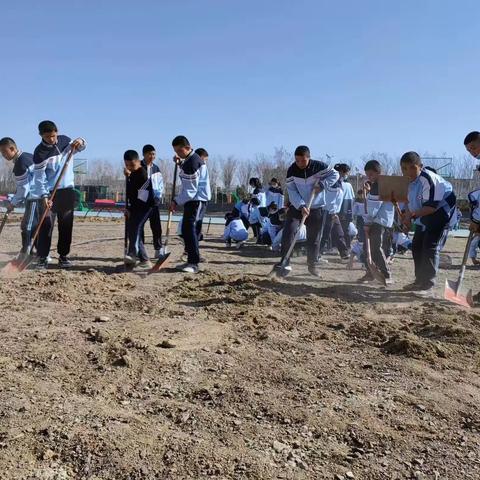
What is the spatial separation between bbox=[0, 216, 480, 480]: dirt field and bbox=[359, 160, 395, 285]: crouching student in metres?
1.52

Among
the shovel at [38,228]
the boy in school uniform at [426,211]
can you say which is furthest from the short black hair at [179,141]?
the boy in school uniform at [426,211]

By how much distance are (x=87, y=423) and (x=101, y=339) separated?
1.17 m

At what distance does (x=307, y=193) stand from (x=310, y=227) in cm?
47

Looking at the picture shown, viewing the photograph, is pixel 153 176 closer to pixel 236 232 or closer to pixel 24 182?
pixel 24 182

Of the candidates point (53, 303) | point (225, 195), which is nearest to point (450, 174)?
point (225, 195)

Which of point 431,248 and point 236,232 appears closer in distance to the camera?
point 431,248

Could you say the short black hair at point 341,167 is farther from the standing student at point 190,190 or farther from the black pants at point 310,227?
the standing student at point 190,190

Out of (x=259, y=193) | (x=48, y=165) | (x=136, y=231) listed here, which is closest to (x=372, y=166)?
(x=136, y=231)

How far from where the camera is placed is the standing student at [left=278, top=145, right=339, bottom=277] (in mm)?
6898

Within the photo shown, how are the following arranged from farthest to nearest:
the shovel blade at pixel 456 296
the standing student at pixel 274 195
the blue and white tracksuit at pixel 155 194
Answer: the standing student at pixel 274 195, the blue and white tracksuit at pixel 155 194, the shovel blade at pixel 456 296

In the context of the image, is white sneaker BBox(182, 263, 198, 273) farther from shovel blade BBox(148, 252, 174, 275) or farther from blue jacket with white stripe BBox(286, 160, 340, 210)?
blue jacket with white stripe BBox(286, 160, 340, 210)

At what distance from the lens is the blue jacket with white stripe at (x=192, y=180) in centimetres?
696

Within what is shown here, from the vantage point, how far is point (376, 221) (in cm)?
693

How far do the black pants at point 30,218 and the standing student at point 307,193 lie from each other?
319 centimetres
